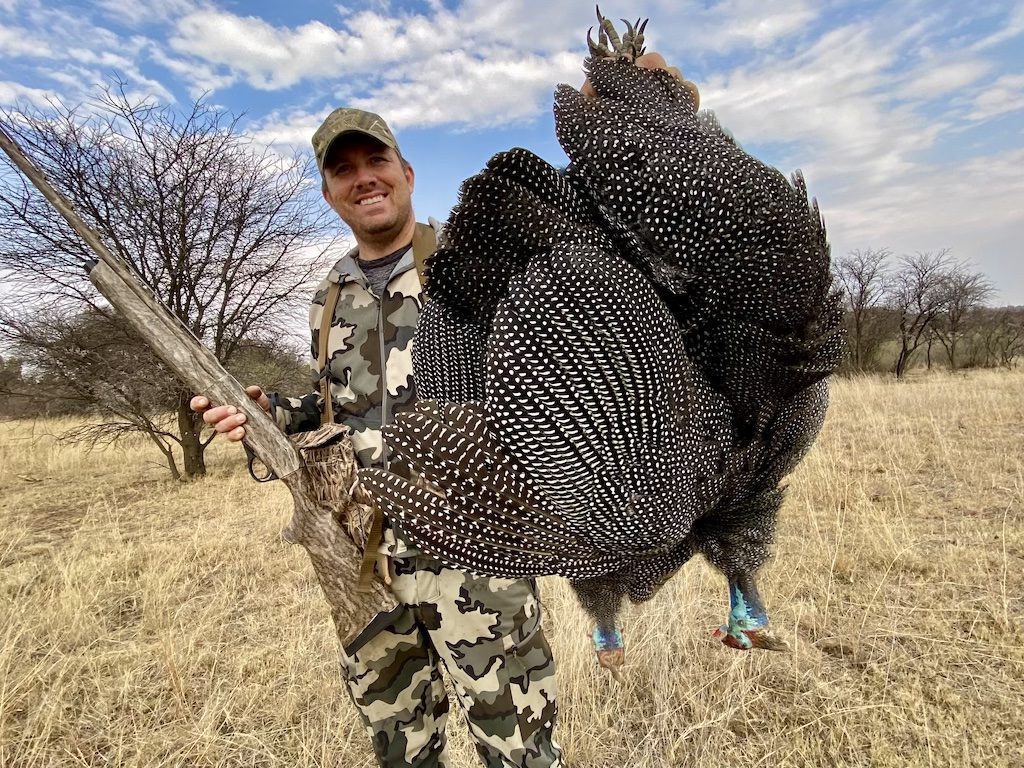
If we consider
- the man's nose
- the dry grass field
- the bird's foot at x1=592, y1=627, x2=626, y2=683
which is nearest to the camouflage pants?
the bird's foot at x1=592, y1=627, x2=626, y2=683

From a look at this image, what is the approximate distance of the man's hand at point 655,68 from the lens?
3.73ft

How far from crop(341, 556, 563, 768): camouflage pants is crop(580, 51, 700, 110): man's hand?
5.42 feet

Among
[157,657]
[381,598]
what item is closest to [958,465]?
[381,598]

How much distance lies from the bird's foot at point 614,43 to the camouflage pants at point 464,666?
1722 mm

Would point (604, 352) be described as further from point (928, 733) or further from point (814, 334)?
point (928, 733)

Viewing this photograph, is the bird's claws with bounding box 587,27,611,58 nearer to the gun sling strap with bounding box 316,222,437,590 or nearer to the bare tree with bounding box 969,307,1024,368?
the gun sling strap with bounding box 316,222,437,590

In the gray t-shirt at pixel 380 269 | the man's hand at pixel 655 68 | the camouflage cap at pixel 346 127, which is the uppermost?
the camouflage cap at pixel 346 127

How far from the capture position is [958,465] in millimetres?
7410

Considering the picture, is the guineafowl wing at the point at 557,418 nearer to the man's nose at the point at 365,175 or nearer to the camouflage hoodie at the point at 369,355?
the camouflage hoodie at the point at 369,355

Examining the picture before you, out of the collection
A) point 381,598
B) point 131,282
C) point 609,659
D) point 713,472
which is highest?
point 131,282

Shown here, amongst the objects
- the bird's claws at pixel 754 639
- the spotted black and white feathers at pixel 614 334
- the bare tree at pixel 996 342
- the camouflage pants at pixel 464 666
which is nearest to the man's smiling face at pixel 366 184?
the spotted black and white feathers at pixel 614 334

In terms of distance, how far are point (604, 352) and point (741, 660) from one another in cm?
309

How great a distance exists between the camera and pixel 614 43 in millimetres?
1192

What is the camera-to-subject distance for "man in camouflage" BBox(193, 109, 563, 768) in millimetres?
2062
